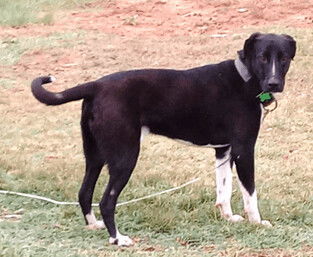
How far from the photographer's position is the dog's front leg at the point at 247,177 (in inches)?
219

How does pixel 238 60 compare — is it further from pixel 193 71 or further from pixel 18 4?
pixel 18 4

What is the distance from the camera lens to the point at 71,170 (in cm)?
716

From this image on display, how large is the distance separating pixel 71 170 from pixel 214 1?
9.31 m

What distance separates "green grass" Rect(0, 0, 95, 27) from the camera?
50.0ft

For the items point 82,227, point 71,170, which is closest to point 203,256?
point 82,227

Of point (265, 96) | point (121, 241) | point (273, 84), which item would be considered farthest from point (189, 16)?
point (121, 241)

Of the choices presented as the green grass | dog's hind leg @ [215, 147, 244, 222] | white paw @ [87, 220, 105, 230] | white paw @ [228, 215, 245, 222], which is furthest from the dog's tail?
the green grass

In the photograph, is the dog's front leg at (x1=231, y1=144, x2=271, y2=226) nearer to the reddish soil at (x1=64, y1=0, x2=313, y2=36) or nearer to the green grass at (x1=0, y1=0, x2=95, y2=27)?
the reddish soil at (x1=64, y1=0, x2=313, y2=36)

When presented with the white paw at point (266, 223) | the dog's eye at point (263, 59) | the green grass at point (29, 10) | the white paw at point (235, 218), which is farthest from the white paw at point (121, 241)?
the green grass at point (29, 10)

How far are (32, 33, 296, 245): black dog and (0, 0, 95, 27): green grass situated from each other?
32.8ft

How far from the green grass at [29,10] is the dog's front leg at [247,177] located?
33.3 ft

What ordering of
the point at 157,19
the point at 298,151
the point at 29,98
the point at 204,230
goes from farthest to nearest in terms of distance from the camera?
the point at 157,19, the point at 29,98, the point at 298,151, the point at 204,230

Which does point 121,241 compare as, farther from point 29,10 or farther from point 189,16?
point 29,10

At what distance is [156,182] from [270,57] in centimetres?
187
